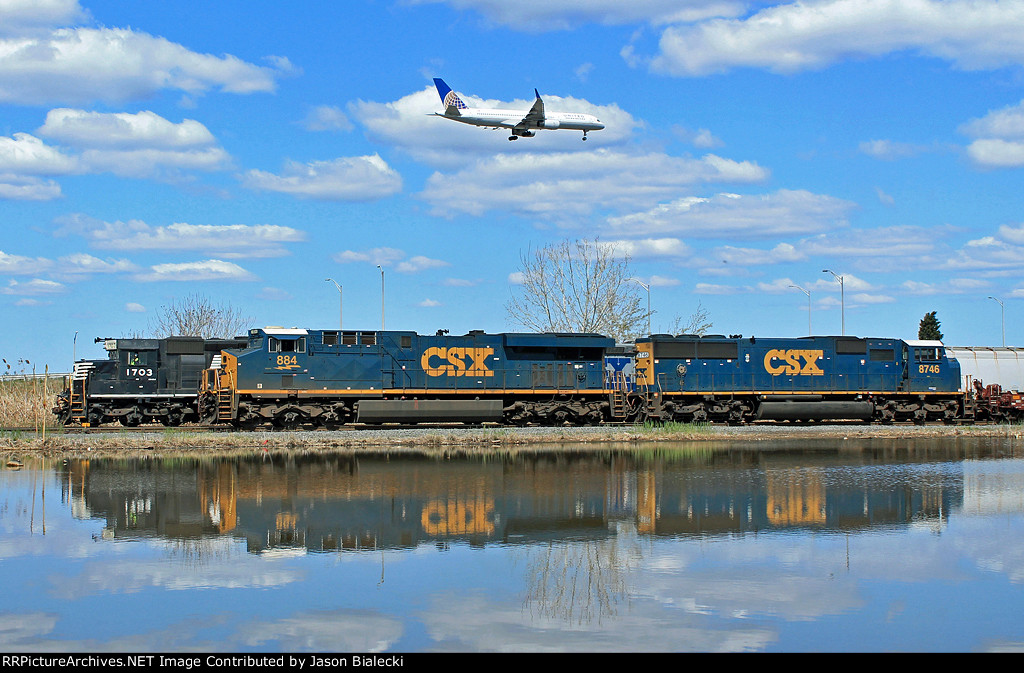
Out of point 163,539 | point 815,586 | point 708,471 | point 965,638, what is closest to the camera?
point 965,638

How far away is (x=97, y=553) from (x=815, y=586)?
8635 millimetres

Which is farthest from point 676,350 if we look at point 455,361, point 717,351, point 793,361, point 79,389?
point 79,389

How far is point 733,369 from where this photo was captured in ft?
122

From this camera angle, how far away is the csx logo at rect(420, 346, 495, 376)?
3453cm

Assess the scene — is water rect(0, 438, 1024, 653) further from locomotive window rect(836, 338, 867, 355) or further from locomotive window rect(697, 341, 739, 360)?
locomotive window rect(836, 338, 867, 355)

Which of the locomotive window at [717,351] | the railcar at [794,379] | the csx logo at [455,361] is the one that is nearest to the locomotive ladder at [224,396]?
the csx logo at [455,361]

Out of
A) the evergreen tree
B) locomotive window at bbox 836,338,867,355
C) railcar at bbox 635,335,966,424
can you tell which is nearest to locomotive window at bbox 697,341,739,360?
railcar at bbox 635,335,966,424

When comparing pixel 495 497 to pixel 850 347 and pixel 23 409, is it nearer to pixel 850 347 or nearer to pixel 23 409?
pixel 850 347

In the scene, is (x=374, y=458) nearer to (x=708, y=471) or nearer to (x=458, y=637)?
(x=708, y=471)

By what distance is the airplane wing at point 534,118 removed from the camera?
5372cm

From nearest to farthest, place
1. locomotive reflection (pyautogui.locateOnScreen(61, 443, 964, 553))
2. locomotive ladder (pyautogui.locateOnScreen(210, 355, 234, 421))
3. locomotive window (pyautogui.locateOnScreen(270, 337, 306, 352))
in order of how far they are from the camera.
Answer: locomotive reflection (pyautogui.locateOnScreen(61, 443, 964, 553)) → locomotive ladder (pyautogui.locateOnScreen(210, 355, 234, 421)) → locomotive window (pyautogui.locateOnScreen(270, 337, 306, 352))

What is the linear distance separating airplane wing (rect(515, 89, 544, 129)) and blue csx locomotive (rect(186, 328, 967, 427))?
68.7 ft

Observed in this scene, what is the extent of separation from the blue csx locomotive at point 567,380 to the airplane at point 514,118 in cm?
2231
